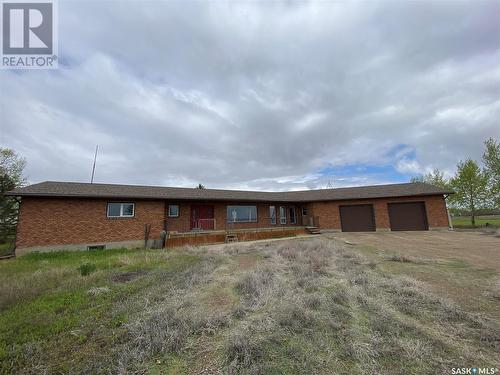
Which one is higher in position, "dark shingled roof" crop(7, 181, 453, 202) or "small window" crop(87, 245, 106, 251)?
"dark shingled roof" crop(7, 181, 453, 202)

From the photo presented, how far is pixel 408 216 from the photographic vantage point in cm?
1769

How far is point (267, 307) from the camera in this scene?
413 cm

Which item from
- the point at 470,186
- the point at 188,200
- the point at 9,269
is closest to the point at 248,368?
the point at 9,269

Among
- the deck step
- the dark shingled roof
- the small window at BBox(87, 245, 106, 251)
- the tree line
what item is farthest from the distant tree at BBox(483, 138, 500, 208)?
the small window at BBox(87, 245, 106, 251)

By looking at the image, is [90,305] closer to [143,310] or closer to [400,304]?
[143,310]

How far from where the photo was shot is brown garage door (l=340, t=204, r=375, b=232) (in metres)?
18.4

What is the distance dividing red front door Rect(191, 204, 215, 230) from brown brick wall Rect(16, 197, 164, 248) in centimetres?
336

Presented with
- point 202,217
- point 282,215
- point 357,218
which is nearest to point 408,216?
point 357,218

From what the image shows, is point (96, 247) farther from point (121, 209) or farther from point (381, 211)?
point (381, 211)

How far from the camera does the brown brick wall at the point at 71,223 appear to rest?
10.7 m

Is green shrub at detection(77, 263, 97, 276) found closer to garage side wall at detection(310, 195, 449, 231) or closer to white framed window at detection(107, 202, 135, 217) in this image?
white framed window at detection(107, 202, 135, 217)

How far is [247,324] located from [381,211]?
18.6 meters

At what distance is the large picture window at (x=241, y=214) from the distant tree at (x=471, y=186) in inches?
905

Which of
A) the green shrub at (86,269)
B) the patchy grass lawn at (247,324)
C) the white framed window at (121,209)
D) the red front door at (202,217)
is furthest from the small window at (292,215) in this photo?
the green shrub at (86,269)
